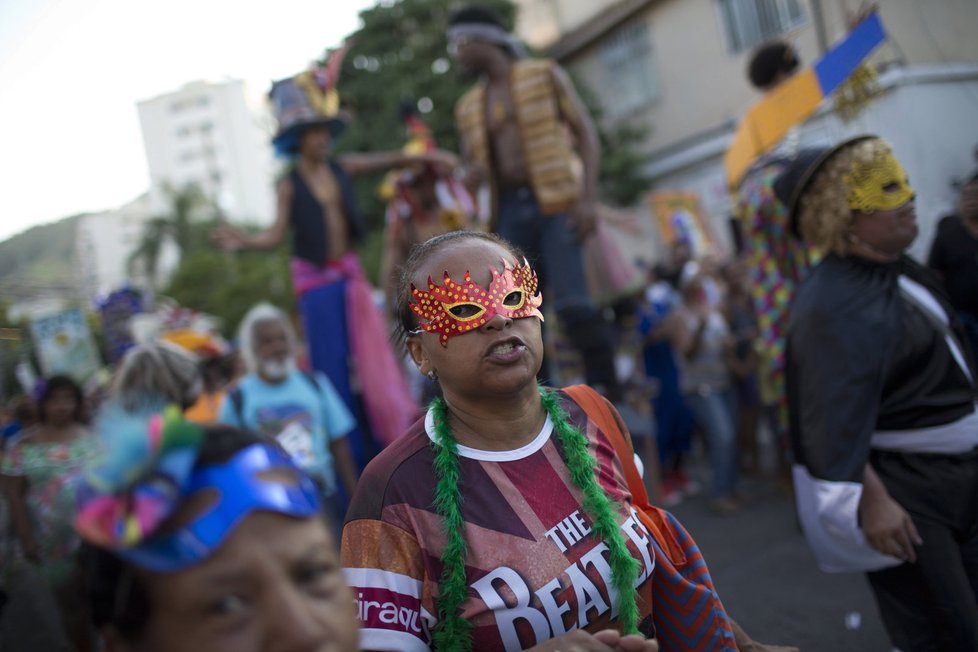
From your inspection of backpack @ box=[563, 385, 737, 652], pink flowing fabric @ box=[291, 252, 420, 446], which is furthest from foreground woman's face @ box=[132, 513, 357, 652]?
pink flowing fabric @ box=[291, 252, 420, 446]

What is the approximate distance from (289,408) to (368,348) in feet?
4.20

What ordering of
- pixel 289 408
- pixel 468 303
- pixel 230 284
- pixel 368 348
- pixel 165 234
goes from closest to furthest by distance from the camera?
pixel 468 303, pixel 289 408, pixel 368 348, pixel 230 284, pixel 165 234

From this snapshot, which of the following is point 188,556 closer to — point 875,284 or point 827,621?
point 875,284

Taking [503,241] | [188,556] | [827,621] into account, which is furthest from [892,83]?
[188,556]

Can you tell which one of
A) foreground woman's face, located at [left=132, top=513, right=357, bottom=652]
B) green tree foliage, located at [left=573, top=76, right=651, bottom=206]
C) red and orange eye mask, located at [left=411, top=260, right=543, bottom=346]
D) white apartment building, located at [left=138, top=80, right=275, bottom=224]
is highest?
white apartment building, located at [left=138, top=80, right=275, bottom=224]

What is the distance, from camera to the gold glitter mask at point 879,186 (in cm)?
313

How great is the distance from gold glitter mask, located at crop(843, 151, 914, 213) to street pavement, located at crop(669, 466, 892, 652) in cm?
191

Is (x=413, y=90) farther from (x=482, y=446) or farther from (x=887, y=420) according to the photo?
(x=482, y=446)

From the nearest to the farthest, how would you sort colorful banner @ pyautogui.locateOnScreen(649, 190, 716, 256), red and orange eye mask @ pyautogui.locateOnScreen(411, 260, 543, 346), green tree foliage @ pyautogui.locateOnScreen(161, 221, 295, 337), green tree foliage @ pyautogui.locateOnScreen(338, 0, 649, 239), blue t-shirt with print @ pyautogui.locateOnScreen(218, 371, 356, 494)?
red and orange eye mask @ pyautogui.locateOnScreen(411, 260, 543, 346)
blue t-shirt with print @ pyautogui.locateOnScreen(218, 371, 356, 494)
colorful banner @ pyautogui.locateOnScreen(649, 190, 716, 256)
green tree foliage @ pyautogui.locateOnScreen(338, 0, 649, 239)
green tree foliage @ pyautogui.locateOnScreen(161, 221, 295, 337)

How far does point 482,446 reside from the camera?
2049mm

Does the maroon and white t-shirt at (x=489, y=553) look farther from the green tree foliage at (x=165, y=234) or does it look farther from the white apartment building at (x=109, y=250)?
the green tree foliage at (x=165, y=234)

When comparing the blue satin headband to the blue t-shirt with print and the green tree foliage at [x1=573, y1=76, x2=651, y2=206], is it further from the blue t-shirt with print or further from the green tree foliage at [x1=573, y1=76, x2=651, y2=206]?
the green tree foliage at [x1=573, y1=76, x2=651, y2=206]

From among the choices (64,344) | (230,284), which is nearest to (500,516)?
(64,344)

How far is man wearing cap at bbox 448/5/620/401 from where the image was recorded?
482 centimetres
